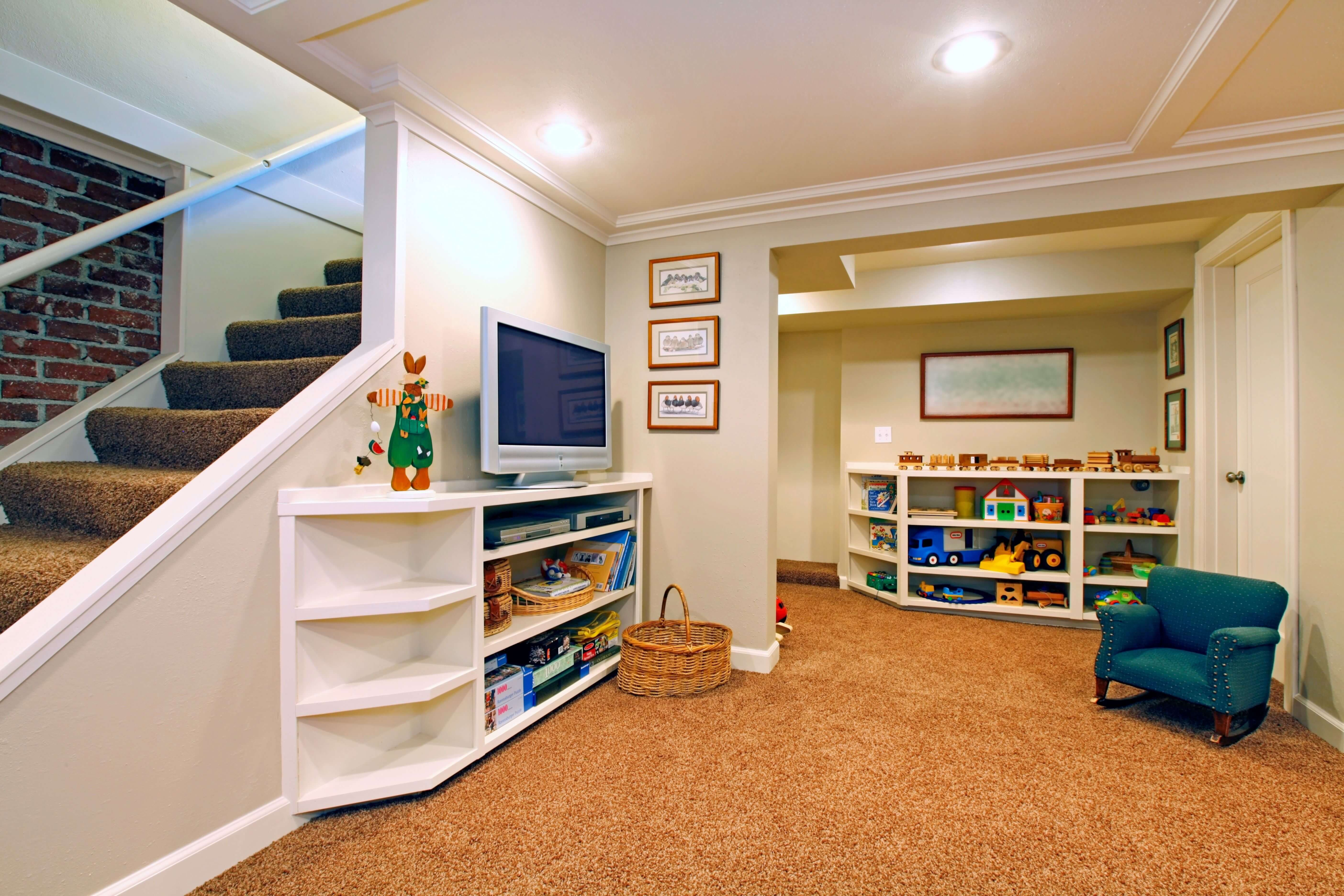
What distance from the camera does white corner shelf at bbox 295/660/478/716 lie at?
1.71 metres

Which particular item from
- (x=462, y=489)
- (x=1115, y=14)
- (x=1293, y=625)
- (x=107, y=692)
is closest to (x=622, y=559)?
(x=462, y=489)

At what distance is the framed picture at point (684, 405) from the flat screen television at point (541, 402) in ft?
1.03

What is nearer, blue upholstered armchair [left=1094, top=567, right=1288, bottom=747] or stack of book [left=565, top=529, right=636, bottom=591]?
blue upholstered armchair [left=1094, top=567, right=1288, bottom=747]

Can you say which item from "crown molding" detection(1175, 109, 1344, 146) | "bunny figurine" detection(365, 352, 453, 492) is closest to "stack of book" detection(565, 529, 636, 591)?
"bunny figurine" detection(365, 352, 453, 492)

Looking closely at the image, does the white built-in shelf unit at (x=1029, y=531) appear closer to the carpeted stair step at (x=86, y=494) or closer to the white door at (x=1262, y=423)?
the white door at (x=1262, y=423)

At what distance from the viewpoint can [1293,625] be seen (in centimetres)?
249

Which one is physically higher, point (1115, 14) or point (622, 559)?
point (1115, 14)

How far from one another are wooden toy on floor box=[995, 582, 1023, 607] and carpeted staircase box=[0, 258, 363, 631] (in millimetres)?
3924

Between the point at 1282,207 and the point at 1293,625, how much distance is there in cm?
163

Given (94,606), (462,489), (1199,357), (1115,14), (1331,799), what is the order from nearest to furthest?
1. (94,606)
2. (1115,14)
3. (1331,799)
4. (462,489)
5. (1199,357)

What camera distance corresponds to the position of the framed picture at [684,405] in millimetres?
3041

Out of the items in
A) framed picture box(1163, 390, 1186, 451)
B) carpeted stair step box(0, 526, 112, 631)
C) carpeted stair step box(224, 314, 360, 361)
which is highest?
carpeted stair step box(224, 314, 360, 361)

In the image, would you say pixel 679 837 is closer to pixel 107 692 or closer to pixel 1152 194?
pixel 107 692

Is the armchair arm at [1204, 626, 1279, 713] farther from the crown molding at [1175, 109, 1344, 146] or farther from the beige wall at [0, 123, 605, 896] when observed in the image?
the beige wall at [0, 123, 605, 896]
